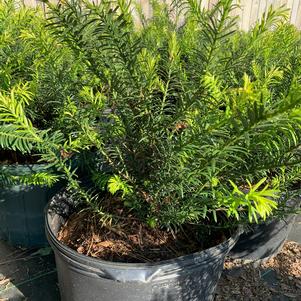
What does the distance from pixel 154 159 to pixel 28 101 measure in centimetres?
72

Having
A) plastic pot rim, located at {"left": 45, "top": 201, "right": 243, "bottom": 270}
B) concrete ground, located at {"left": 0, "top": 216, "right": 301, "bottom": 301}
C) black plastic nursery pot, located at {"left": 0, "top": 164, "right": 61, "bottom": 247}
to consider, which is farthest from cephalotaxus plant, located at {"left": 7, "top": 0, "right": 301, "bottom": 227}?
concrete ground, located at {"left": 0, "top": 216, "right": 301, "bottom": 301}

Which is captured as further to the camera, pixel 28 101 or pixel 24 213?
pixel 24 213

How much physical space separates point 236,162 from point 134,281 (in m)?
0.46

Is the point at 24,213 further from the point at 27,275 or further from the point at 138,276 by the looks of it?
the point at 138,276

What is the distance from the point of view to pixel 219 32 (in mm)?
962

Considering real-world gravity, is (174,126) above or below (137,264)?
above

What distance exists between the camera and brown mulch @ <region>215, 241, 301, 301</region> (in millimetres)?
1776

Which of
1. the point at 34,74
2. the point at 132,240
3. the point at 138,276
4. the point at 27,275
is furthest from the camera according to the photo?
the point at 27,275

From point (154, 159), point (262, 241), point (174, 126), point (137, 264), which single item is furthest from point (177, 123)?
point (262, 241)

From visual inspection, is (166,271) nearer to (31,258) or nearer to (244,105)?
(244,105)

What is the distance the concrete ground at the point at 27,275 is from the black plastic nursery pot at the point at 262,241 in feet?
2.79

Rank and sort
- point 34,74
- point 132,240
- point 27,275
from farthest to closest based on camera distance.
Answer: point 27,275 → point 34,74 → point 132,240

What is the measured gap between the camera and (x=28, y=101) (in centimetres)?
168

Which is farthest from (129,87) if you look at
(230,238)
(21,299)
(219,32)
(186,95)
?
(21,299)
